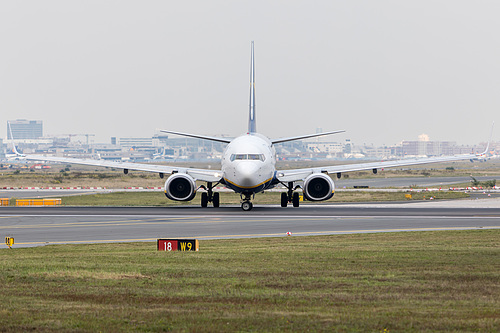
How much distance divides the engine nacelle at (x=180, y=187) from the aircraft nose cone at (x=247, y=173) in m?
4.56

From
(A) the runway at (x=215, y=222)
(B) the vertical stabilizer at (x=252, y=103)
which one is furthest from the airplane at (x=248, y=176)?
(B) the vertical stabilizer at (x=252, y=103)

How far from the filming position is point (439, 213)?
4694 centimetres

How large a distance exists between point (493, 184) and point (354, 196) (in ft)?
86.9

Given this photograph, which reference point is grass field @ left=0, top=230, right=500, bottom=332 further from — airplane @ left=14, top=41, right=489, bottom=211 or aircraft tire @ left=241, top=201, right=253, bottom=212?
aircraft tire @ left=241, top=201, right=253, bottom=212

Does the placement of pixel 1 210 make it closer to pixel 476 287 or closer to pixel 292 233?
pixel 292 233

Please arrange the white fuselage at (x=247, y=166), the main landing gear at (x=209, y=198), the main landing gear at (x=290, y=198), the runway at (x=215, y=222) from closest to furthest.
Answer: the runway at (x=215, y=222) < the white fuselage at (x=247, y=166) < the main landing gear at (x=209, y=198) < the main landing gear at (x=290, y=198)

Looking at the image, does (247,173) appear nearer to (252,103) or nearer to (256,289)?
(252,103)

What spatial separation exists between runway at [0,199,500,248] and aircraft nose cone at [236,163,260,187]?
2248 mm

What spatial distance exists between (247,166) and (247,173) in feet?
1.70

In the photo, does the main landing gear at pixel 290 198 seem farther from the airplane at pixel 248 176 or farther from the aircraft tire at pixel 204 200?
the aircraft tire at pixel 204 200

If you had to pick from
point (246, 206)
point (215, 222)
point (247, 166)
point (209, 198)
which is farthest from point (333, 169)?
point (215, 222)

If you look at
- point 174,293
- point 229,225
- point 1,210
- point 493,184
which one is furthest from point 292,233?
point 493,184

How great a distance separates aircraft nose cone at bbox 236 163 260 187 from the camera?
151ft

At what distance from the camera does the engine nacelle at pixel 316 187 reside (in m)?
49.6
